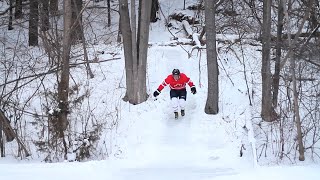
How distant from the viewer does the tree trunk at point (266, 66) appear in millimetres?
14609

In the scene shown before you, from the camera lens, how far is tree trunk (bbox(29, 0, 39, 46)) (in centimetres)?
1983

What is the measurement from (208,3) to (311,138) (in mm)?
5221

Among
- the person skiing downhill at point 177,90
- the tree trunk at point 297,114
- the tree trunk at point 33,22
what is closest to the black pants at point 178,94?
the person skiing downhill at point 177,90

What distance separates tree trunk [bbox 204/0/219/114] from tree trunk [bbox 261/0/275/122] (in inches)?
59.4

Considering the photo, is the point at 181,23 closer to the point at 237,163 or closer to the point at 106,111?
A: the point at 106,111

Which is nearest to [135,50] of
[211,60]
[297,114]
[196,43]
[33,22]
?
[211,60]

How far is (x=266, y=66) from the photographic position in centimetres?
1502

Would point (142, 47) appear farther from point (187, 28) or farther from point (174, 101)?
point (187, 28)

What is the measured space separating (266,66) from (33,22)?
35.1 ft

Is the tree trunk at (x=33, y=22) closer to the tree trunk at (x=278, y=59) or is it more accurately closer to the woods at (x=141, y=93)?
the woods at (x=141, y=93)

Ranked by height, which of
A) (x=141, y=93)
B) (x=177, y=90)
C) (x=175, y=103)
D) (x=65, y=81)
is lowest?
(x=175, y=103)

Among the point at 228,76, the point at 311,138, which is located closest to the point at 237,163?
the point at 311,138

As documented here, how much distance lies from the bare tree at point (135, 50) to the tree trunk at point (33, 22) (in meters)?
4.60

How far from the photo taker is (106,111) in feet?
52.4
